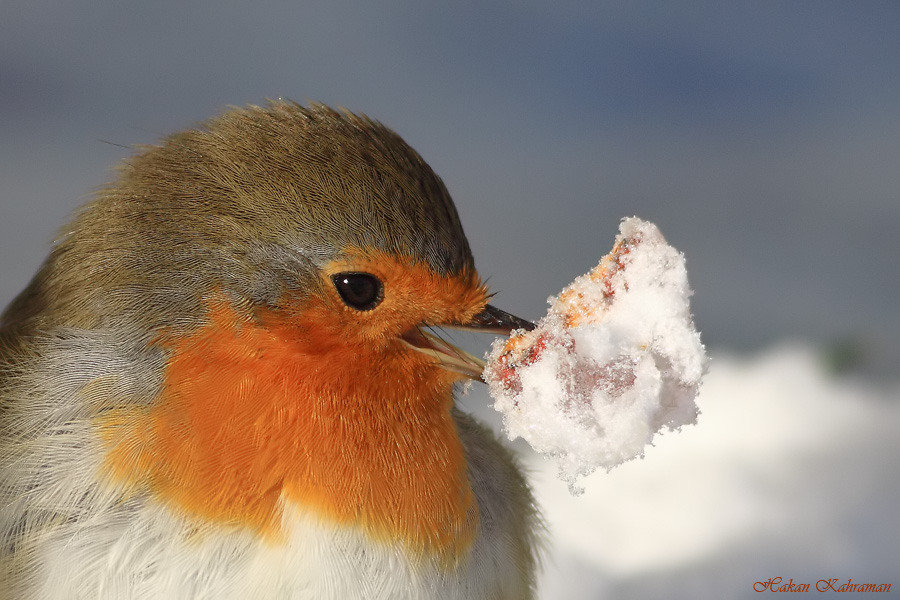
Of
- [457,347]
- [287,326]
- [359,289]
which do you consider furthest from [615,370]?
[287,326]

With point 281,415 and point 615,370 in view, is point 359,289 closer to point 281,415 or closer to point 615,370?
point 281,415

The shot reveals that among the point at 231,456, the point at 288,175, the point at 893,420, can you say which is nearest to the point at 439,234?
the point at 288,175

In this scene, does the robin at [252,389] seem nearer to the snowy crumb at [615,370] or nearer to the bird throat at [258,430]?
the bird throat at [258,430]

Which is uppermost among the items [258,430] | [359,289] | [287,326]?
[359,289]

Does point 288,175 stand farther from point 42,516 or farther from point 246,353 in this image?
point 42,516

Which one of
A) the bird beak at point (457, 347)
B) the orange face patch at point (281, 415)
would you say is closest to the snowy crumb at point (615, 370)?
the bird beak at point (457, 347)

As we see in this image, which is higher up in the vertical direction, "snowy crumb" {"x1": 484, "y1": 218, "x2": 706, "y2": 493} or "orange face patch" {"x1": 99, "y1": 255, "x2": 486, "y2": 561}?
"snowy crumb" {"x1": 484, "y1": 218, "x2": 706, "y2": 493}

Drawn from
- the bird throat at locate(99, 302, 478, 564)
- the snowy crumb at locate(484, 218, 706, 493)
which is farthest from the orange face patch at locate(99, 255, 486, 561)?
the snowy crumb at locate(484, 218, 706, 493)

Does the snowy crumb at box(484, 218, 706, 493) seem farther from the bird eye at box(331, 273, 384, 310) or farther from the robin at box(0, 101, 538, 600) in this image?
the bird eye at box(331, 273, 384, 310)
